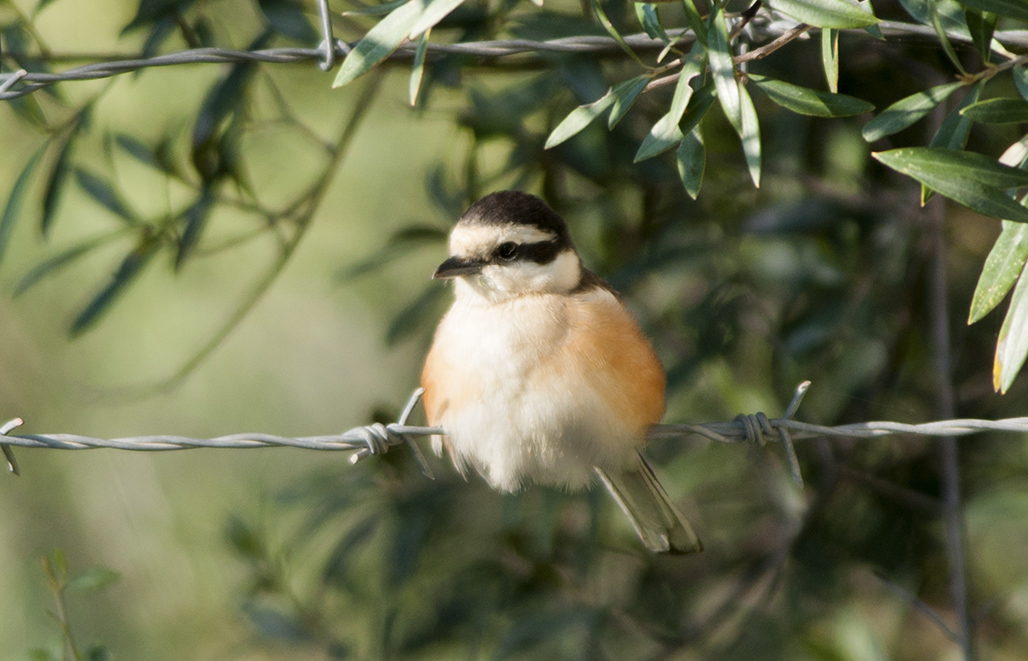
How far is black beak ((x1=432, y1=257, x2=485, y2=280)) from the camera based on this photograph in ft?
8.68

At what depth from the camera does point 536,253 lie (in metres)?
2.77

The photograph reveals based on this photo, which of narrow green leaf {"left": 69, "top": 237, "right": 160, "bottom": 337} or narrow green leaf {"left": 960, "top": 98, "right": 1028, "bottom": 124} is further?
narrow green leaf {"left": 69, "top": 237, "right": 160, "bottom": 337}

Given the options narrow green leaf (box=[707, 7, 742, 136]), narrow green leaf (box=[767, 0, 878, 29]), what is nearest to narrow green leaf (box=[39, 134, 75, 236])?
narrow green leaf (box=[707, 7, 742, 136])

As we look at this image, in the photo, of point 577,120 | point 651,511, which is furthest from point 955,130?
point 651,511

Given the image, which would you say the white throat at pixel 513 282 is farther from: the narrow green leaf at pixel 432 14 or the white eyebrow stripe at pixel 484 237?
the narrow green leaf at pixel 432 14

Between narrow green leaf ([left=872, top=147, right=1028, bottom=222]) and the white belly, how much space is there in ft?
3.26

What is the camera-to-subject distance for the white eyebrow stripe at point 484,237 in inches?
107

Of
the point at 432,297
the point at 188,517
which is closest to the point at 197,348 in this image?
the point at 188,517

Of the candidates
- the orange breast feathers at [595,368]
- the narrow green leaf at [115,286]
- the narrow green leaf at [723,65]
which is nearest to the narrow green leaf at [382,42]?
the narrow green leaf at [723,65]

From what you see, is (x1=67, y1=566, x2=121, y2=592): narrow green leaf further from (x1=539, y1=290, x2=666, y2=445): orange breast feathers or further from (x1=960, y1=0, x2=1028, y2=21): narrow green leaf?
(x1=960, y1=0, x2=1028, y2=21): narrow green leaf

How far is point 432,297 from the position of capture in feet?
13.1

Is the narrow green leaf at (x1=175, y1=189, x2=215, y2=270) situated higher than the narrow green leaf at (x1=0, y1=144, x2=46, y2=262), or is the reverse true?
the narrow green leaf at (x1=0, y1=144, x2=46, y2=262)

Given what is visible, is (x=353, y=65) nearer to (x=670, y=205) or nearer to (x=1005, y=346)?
(x=1005, y=346)

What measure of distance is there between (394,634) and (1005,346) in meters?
2.86
